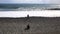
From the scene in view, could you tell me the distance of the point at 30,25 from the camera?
26.4 inches

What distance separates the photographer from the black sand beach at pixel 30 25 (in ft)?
2.15

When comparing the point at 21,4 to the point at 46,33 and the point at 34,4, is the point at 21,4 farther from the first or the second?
the point at 46,33

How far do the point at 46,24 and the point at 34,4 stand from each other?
21 cm

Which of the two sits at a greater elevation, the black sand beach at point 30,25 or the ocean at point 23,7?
the ocean at point 23,7

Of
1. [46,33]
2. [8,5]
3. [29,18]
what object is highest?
[8,5]

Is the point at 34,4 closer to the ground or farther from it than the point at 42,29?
farther from it

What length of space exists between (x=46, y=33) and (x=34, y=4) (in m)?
0.28

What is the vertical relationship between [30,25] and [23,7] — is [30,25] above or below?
below

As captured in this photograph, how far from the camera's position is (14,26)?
0.66 m

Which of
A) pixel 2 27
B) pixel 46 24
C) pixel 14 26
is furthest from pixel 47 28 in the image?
pixel 2 27

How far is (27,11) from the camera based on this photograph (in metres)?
0.70

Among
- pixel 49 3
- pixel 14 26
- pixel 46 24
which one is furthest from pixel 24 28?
pixel 49 3

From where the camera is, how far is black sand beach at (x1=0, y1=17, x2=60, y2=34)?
66 cm

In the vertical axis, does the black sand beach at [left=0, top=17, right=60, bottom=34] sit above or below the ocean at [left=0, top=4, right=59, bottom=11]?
below
